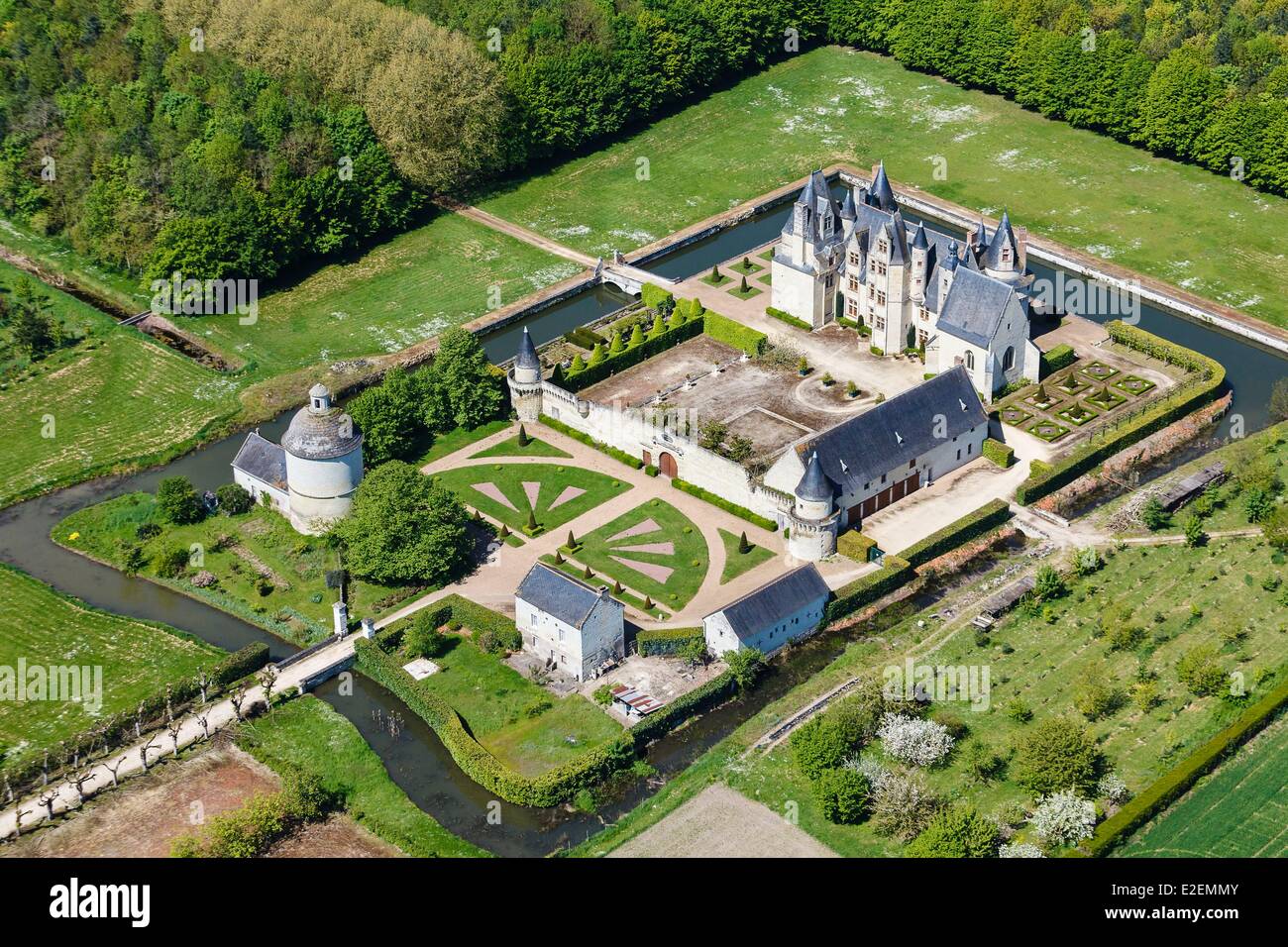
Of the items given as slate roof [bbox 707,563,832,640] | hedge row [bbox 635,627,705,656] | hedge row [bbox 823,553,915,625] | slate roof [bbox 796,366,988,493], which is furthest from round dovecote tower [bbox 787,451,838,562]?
hedge row [bbox 635,627,705,656]

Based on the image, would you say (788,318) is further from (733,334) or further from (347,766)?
(347,766)

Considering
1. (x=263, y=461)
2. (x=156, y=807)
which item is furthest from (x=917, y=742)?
(x=263, y=461)

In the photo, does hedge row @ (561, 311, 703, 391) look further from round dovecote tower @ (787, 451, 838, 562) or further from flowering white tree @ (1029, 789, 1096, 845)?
flowering white tree @ (1029, 789, 1096, 845)

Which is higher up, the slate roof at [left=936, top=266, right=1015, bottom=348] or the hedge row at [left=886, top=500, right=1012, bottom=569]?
the slate roof at [left=936, top=266, right=1015, bottom=348]

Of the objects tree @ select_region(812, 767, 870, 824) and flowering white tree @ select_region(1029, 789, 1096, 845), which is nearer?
flowering white tree @ select_region(1029, 789, 1096, 845)

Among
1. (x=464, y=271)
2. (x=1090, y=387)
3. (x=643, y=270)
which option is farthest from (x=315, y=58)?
(x=1090, y=387)

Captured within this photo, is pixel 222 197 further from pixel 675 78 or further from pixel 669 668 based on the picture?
pixel 669 668
